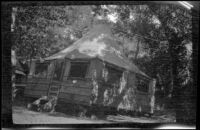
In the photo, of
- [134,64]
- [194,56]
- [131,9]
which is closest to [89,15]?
[131,9]

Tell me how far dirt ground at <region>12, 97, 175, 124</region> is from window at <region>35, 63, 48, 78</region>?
33.3 inches

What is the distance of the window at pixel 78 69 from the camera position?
21.2 feet

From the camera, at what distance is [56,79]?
652 cm

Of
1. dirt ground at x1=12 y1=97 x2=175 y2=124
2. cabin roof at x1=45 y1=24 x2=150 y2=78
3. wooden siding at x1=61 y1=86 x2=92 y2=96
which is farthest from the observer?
wooden siding at x1=61 y1=86 x2=92 y2=96

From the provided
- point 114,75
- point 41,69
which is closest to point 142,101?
point 114,75

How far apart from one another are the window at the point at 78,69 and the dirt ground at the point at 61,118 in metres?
1.09

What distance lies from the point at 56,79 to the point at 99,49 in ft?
4.48

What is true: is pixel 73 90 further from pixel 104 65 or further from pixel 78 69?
pixel 104 65

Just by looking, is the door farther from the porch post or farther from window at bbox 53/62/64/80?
the porch post

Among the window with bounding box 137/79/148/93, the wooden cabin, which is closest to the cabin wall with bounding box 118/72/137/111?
the wooden cabin

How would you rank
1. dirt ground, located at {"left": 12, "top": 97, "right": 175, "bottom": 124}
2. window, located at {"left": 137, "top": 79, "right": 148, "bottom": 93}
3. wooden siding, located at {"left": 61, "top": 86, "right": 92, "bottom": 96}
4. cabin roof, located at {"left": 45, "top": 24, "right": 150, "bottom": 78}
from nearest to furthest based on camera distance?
dirt ground, located at {"left": 12, "top": 97, "right": 175, "bottom": 124} < cabin roof, located at {"left": 45, "top": 24, "right": 150, "bottom": 78} < wooden siding, located at {"left": 61, "top": 86, "right": 92, "bottom": 96} < window, located at {"left": 137, "top": 79, "right": 148, "bottom": 93}

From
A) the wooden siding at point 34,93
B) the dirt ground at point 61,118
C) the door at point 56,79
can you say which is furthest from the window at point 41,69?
the dirt ground at point 61,118

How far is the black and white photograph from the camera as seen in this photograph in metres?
6.15

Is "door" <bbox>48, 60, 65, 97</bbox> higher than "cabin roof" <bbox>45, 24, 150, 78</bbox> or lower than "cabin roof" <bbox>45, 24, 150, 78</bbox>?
lower
